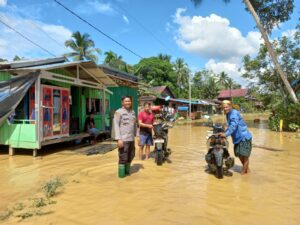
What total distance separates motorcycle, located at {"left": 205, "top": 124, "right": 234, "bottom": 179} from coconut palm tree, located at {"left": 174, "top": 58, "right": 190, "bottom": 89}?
171 feet

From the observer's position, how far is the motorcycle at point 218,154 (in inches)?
240

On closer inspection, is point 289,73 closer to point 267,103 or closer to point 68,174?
point 267,103

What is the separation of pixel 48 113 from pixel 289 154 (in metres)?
8.46

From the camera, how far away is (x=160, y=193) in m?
5.11

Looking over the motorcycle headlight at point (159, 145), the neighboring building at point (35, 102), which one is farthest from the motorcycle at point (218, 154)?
the neighboring building at point (35, 102)

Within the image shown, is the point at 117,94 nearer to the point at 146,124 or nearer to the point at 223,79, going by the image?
the point at 146,124

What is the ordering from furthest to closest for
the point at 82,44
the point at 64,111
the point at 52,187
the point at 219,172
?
the point at 82,44 < the point at 64,111 < the point at 219,172 < the point at 52,187

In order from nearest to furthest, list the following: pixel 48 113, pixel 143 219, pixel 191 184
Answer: pixel 143 219, pixel 191 184, pixel 48 113

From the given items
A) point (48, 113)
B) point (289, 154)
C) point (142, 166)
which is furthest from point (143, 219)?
point (289, 154)

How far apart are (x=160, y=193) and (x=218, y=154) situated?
167 centimetres

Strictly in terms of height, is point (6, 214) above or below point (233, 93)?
below

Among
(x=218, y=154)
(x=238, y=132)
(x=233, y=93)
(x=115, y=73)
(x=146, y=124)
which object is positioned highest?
(x=233, y=93)

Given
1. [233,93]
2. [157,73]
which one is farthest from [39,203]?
[233,93]

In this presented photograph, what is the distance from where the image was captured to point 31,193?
5418 mm
